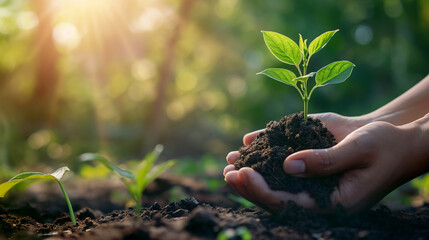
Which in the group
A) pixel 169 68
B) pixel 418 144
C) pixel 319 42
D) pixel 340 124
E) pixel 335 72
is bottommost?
pixel 418 144

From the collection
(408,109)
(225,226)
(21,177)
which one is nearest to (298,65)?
(225,226)

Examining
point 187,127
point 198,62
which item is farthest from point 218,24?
point 187,127

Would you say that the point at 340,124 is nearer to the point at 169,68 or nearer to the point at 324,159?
the point at 324,159

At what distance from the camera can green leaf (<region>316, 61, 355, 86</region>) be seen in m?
1.47

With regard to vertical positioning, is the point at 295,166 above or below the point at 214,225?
above

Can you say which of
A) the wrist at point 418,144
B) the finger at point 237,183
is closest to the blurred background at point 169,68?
the finger at point 237,183

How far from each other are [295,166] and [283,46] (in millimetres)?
561

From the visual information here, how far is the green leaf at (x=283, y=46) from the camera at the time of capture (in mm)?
1510

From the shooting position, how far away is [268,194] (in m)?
1.37

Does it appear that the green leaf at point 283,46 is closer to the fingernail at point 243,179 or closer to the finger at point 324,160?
the finger at point 324,160

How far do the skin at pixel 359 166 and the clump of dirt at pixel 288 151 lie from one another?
0.04 meters

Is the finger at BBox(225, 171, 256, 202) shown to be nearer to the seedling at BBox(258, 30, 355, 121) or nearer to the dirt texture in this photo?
the dirt texture

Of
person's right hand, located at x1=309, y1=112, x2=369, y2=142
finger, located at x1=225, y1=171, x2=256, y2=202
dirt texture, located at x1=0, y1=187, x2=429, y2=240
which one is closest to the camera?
dirt texture, located at x1=0, y1=187, x2=429, y2=240

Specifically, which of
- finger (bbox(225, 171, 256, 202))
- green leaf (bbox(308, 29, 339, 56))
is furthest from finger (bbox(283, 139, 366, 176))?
green leaf (bbox(308, 29, 339, 56))
